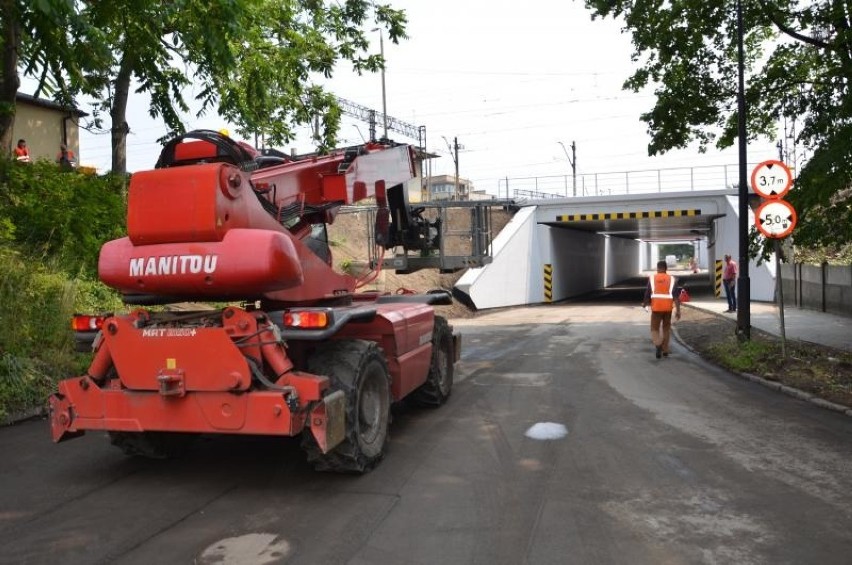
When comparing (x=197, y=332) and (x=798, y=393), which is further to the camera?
(x=798, y=393)

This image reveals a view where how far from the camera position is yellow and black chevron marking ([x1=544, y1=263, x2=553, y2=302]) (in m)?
29.8

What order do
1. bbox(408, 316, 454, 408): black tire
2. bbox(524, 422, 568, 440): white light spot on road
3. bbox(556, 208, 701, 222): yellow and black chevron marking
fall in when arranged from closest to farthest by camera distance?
bbox(524, 422, 568, 440): white light spot on road, bbox(408, 316, 454, 408): black tire, bbox(556, 208, 701, 222): yellow and black chevron marking

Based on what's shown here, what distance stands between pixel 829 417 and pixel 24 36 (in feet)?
32.2

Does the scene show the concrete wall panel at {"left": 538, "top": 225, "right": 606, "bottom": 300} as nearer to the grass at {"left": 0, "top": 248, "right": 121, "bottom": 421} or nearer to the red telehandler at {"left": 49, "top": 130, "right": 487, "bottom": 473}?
the grass at {"left": 0, "top": 248, "right": 121, "bottom": 421}

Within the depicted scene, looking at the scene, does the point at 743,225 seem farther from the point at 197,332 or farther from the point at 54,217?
the point at 54,217

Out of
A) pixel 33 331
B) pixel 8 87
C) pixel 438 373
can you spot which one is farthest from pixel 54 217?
pixel 438 373

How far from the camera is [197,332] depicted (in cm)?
484

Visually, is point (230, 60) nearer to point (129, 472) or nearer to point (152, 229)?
point (152, 229)

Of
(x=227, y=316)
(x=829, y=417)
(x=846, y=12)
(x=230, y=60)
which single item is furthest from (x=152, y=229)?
(x=846, y=12)

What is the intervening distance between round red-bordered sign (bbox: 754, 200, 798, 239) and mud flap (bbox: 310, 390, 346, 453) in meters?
8.10

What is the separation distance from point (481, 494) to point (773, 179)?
815 cm

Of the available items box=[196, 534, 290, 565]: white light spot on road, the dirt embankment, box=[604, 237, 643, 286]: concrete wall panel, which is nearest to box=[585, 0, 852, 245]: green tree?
the dirt embankment

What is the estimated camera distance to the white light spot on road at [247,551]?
151 inches

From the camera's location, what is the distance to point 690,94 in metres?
13.0
